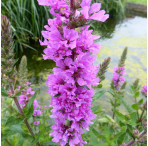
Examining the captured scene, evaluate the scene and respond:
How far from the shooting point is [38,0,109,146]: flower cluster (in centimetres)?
93

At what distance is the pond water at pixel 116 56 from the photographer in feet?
13.9

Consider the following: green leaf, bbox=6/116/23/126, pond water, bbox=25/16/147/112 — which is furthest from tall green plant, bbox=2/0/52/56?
green leaf, bbox=6/116/23/126

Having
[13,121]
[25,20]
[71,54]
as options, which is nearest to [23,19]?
[25,20]

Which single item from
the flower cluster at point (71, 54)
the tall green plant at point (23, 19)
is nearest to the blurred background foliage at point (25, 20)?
the tall green plant at point (23, 19)

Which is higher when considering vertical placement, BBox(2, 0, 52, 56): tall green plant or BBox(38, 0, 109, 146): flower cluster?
BBox(38, 0, 109, 146): flower cluster

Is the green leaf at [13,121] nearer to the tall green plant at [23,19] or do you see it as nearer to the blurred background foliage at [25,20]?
the blurred background foliage at [25,20]

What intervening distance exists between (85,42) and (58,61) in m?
0.20

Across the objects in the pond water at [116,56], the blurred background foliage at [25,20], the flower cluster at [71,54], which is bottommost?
the pond water at [116,56]

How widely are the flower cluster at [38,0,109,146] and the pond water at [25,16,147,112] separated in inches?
65.8

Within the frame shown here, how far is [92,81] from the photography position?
1.06 m

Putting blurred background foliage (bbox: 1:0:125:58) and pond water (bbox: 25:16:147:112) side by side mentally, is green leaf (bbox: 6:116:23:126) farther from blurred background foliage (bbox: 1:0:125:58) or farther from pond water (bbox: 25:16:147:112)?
blurred background foliage (bbox: 1:0:125:58)

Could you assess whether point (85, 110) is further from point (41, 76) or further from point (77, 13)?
point (41, 76)

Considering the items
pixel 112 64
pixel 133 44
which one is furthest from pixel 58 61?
pixel 133 44

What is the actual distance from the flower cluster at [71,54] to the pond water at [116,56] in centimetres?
167
